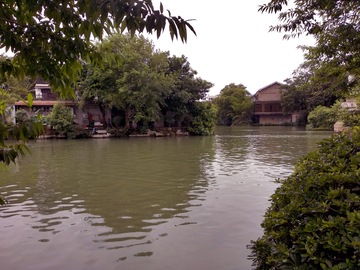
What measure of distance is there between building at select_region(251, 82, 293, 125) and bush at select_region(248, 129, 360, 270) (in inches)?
2217

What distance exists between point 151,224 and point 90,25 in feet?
11.6

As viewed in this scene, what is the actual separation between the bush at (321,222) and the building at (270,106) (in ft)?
185

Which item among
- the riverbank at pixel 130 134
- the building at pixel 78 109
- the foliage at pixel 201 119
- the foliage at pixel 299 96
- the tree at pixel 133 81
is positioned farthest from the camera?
the foliage at pixel 299 96

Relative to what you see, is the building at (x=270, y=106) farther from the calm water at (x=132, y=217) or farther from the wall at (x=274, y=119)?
the calm water at (x=132, y=217)

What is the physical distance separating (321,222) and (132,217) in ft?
12.5

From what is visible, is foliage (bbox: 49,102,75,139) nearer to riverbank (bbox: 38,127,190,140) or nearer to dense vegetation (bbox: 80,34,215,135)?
riverbank (bbox: 38,127,190,140)

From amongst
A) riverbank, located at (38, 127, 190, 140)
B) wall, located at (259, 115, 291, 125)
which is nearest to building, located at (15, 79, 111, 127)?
riverbank, located at (38, 127, 190, 140)

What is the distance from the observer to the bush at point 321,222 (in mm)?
2059

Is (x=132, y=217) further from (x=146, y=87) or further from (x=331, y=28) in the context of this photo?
(x=146, y=87)

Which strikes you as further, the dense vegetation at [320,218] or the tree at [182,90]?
the tree at [182,90]

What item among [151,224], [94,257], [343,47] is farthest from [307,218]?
[343,47]

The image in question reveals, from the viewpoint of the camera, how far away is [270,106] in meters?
58.0

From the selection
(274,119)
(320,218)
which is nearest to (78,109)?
(320,218)

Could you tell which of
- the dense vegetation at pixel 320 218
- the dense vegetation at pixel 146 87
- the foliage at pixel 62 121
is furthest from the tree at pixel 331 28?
the foliage at pixel 62 121
